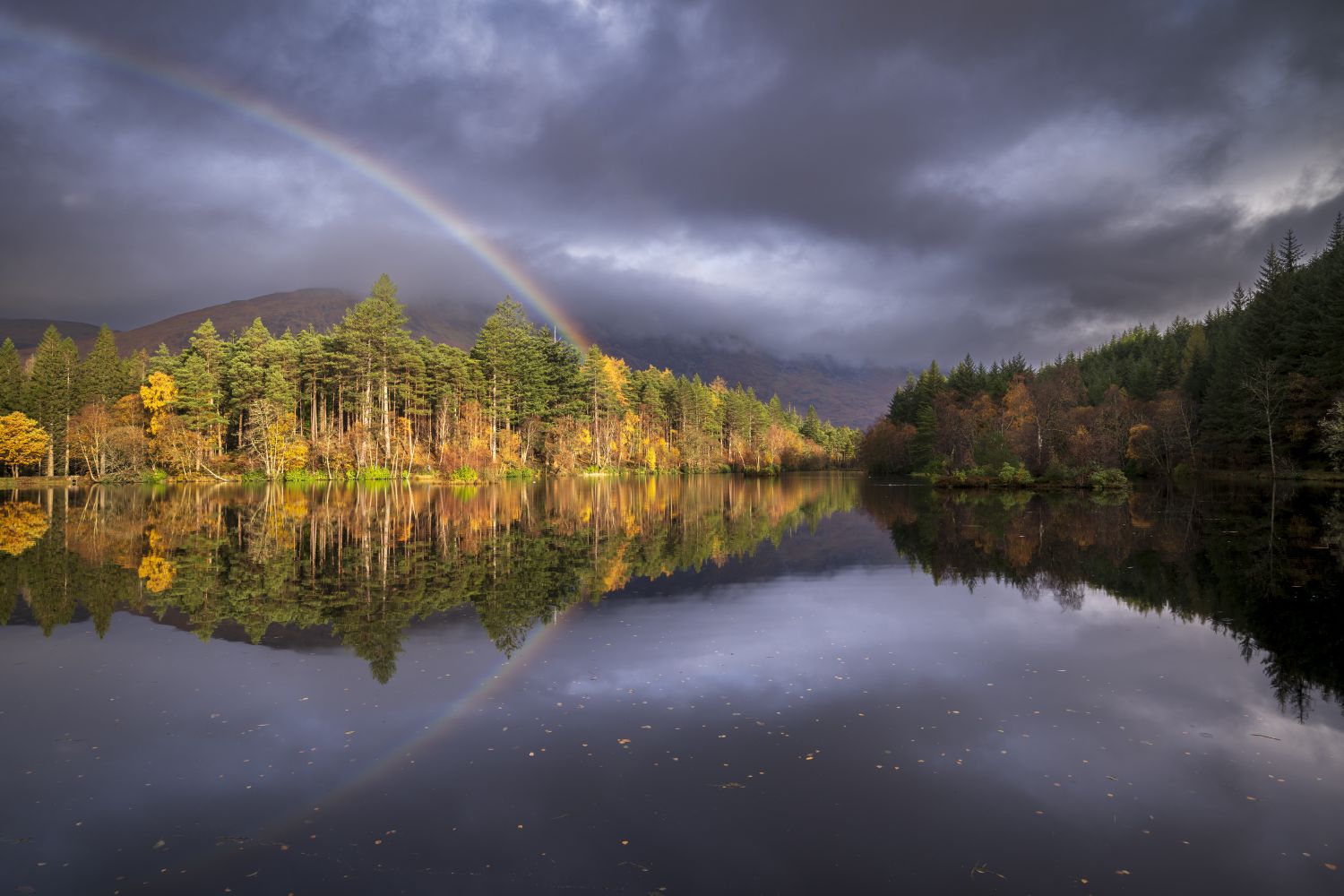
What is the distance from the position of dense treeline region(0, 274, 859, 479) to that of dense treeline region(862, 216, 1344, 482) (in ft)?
152

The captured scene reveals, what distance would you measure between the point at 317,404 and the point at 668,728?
8065 cm

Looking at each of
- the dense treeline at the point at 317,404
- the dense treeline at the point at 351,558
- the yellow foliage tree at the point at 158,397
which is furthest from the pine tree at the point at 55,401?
the dense treeline at the point at 351,558

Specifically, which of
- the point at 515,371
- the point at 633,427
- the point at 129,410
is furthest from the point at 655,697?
the point at 633,427

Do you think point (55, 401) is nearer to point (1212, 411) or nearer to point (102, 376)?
point (102, 376)

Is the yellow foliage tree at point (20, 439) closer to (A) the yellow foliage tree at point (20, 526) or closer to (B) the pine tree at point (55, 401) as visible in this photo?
(B) the pine tree at point (55, 401)

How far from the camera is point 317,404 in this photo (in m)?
78.6

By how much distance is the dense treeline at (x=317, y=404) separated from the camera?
67.7m

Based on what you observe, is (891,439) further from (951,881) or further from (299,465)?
(951,881)

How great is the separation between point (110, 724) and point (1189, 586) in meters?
19.7

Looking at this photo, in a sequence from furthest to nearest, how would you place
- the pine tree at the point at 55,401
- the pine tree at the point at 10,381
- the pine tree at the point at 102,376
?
the pine tree at the point at 102,376
the pine tree at the point at 10,381
the pine tree at the point at 55,401

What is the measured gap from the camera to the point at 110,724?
8234 mm

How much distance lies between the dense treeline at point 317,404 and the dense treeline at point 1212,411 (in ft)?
152

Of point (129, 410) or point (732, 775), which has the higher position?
point (129, 410)

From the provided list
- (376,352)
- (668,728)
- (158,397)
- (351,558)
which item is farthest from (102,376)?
(668,728)
